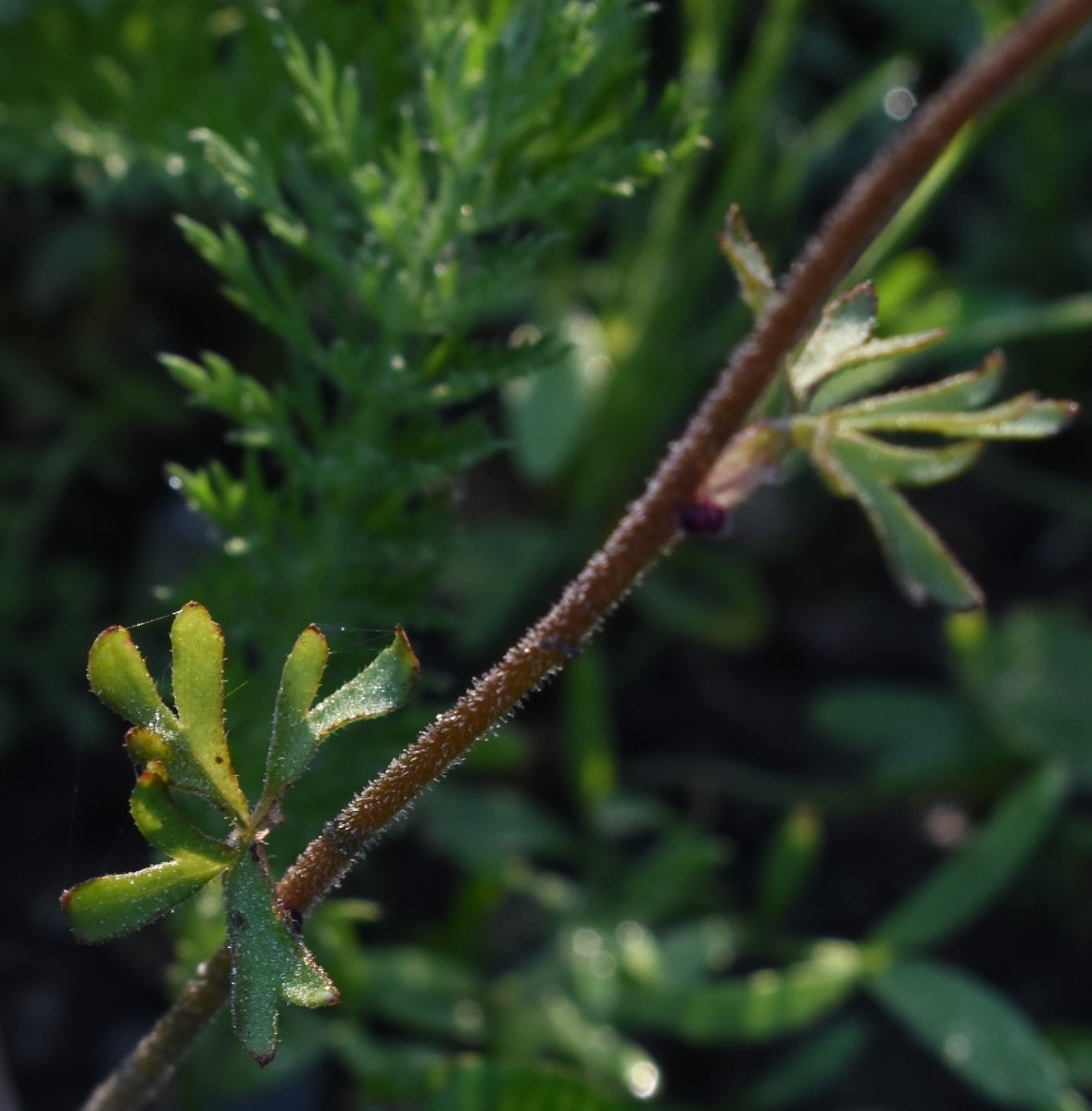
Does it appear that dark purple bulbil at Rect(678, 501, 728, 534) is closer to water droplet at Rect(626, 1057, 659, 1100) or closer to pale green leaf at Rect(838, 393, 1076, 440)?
pale green leaf at Rect(838, 393, 1076, 440)

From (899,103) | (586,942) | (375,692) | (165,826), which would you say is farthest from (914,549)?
(899,103)

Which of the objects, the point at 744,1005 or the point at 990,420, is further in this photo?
the point at 744,1005

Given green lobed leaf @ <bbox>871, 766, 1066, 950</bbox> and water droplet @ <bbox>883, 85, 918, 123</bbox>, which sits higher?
water droplet @ <bbox>883, 85, 918, 123</bbox>

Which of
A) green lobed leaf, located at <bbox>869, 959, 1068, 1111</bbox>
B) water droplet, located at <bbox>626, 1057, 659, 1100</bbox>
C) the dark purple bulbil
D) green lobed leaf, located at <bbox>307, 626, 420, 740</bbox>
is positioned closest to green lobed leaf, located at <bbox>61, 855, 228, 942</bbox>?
green lobed leaf, located at <bbox>307, 626, 420, 740</bbox>

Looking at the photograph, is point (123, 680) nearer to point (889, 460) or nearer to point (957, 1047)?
point (889, 460)

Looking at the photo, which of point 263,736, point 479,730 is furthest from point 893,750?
point 479,730

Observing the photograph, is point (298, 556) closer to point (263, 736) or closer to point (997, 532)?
point (263, 736)

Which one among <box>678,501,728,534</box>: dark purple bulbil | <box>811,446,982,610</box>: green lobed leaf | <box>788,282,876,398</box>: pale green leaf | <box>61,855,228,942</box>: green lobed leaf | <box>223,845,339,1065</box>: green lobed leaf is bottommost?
A: <box>223,845,339,1065</box>: green lobed leaf
